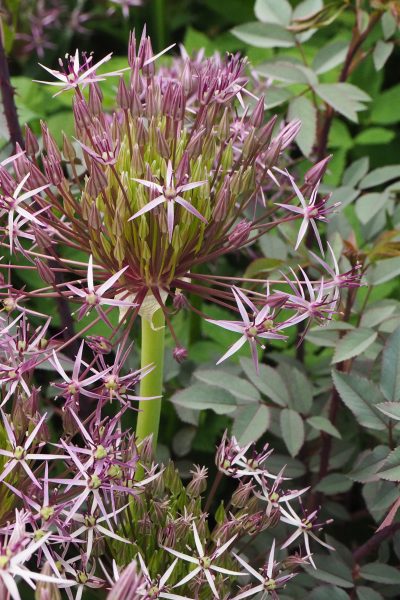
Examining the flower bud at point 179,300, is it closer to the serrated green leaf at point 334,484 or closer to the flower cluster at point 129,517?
the flower cluster at point 129,517

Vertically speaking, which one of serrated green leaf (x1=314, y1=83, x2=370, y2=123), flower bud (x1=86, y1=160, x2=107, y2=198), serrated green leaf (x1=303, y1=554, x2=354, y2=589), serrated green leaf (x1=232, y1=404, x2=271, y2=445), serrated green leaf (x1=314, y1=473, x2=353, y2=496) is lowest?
serrated green leaf (x1=303, y1=554, x2=354, y2=589)

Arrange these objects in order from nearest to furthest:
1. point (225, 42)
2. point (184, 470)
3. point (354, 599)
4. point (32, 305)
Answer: point (354, 599) < point (184, 470) < point (32, 305) < point (225, 42)

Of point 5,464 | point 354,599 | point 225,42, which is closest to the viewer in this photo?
point 5,464

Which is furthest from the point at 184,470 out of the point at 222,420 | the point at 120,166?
the point at 120,166

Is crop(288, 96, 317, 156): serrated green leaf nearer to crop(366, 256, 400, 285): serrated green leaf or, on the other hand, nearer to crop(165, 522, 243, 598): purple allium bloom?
crop(366, 256, 400, 285): serrated green leaf

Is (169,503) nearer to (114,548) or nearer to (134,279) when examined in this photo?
(114,548)

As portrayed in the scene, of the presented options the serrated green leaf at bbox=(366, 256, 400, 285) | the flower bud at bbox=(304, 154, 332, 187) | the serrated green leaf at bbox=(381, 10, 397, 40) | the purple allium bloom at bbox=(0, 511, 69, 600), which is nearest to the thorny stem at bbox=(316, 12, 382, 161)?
the serrated green leaf at bbox=(381, 10, 397, 40)

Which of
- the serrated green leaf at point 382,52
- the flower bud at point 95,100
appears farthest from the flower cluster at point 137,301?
the serrated green leaf at point 382,52
